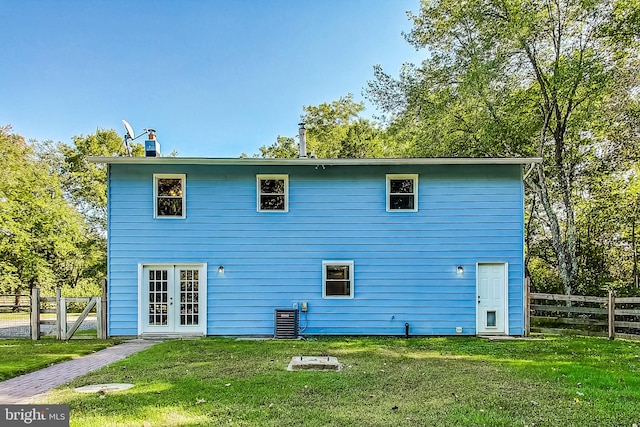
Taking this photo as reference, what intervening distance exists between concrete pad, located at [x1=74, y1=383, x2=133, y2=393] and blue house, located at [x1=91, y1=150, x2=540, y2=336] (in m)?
4.70

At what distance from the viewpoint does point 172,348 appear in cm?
810

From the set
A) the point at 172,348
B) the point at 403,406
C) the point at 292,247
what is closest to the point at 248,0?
the point at 292,247

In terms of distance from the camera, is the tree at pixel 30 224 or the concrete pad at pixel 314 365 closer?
the concrete pad at pixel 314 365

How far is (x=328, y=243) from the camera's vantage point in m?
10.2

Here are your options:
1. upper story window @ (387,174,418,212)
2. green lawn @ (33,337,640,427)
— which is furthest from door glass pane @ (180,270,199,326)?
upper story window @ (387,174,418,212)

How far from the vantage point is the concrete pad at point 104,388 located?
494 centimetres

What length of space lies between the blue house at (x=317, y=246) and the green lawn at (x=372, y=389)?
6.14ft

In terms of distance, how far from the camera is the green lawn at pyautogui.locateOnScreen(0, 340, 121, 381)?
6.34m

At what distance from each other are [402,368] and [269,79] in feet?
67.9

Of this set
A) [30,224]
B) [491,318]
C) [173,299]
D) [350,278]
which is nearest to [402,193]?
[350,278]

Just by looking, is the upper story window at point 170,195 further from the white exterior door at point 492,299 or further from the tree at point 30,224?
the tree at point 30,224

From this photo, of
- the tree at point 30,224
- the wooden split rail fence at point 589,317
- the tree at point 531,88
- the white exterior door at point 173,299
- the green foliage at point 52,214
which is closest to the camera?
the wooden split rail fence at point 589,317

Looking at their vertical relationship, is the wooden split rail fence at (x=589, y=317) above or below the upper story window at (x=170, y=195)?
below

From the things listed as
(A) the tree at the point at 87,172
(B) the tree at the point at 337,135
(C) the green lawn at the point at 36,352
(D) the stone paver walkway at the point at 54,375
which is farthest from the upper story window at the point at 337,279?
(A) the tree at the point at 87,172
